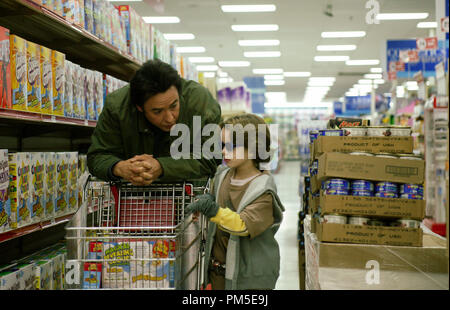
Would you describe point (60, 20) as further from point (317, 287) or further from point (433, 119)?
point (433, 119)

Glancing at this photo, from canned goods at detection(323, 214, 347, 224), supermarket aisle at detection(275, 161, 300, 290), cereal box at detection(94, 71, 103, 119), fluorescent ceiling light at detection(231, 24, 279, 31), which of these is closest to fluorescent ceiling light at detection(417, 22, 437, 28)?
fluorescent ceiling light at detection(231, 24, 279, 31)

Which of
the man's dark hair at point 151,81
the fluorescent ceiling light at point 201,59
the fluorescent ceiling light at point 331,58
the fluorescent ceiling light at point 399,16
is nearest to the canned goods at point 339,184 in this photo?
the man's dark hair at point 151,81

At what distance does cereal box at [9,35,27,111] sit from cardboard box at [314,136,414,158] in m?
1.44

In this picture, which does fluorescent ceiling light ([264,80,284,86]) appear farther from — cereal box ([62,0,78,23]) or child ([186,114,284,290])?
child ([186,114,284,290])

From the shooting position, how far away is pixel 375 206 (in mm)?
1942

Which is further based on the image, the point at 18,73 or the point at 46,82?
the point at 46,82

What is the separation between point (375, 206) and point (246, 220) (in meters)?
0.55

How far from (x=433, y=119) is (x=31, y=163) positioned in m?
5.87

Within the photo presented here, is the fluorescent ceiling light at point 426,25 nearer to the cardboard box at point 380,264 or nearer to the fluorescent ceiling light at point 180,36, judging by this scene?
the fluorescent ceiling light at point 180,36

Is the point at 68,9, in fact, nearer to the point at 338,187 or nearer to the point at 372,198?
the point at 338,187

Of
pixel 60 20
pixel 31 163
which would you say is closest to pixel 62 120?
pixel 31 163

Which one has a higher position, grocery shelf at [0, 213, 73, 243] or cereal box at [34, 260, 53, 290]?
grocery shelf at [0, 213, 73, 243]

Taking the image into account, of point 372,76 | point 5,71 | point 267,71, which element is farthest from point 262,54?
point 5,71

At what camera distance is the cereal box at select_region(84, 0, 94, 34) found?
118 inches
